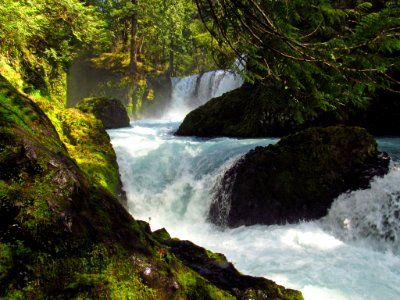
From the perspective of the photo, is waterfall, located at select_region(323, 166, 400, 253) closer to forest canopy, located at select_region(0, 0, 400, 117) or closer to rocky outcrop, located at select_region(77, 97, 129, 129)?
forest canopy, located at select_region(0, 0, 400, 117)

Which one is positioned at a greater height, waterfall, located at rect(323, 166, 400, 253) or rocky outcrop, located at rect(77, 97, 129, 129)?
rocky outcrop, located at rect(77, 97, 129, 129)

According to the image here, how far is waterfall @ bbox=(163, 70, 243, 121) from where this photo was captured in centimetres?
2904

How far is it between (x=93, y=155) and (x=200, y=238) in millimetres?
3418

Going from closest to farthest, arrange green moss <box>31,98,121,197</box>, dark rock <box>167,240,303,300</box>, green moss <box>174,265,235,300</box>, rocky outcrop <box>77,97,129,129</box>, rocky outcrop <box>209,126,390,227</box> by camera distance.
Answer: green moss <box>174,265,235,300</box>, dark rock <box>167,240,303,300</box>, green moss <box>31,98,121,197</box>, rocky outcrop <box>209,126,390,227</box>, rocky outcrop <box>77,97,129,129</box>

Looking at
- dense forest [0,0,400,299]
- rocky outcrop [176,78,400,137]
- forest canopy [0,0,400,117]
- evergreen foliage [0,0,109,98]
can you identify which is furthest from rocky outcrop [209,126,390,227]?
evergreen foliage [0,0,109,98]

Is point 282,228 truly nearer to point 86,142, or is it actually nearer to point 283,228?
point 283,228

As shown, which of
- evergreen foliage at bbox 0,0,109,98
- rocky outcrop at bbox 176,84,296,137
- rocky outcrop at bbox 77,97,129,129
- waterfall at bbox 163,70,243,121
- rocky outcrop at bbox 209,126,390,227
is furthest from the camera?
waterfall at bbox 163,70,243,121

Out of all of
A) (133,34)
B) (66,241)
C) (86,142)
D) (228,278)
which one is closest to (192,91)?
(133,34)

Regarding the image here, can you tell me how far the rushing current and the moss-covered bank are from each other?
145 inches

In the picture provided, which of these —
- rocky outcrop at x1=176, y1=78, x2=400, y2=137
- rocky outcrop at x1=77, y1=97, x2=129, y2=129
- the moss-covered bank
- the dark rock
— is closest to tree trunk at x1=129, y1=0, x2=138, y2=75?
rocky outcrop at x1=77, y1=97, x2=129, y2=129

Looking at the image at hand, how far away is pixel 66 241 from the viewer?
233cm

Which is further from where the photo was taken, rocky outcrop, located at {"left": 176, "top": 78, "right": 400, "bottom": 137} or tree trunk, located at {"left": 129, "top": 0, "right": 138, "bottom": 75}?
tree trunk, located at {"left": 129, "top": 0, "right": 138, "bottom": 75}

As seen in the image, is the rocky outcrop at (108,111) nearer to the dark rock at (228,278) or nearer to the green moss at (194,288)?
the dark rock at (228,278)

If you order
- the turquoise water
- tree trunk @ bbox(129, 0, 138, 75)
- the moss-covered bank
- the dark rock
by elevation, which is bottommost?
the turquoise water
